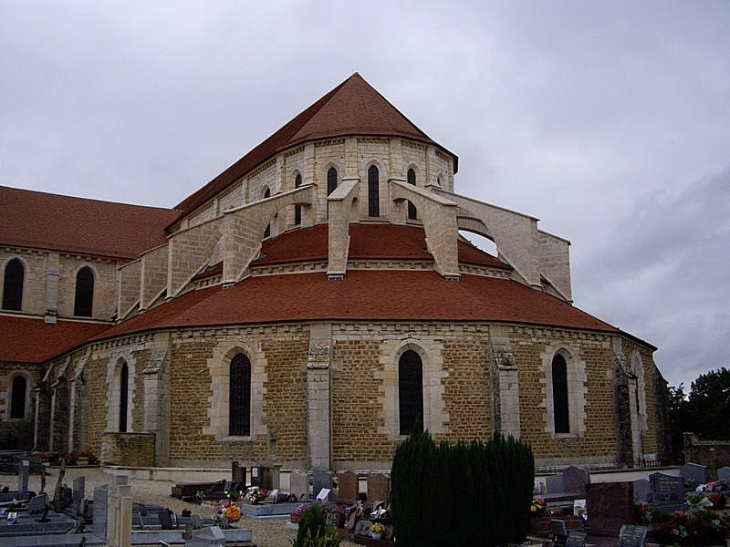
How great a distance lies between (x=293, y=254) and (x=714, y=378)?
2917 cm

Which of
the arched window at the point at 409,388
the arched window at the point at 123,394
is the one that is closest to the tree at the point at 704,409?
the arched window at the point at 409,388

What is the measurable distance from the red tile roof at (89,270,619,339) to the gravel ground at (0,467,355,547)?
178 inches

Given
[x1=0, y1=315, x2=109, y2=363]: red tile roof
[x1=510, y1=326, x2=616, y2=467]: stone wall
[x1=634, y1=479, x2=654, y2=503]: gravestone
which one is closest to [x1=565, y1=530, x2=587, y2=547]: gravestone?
[x1=634, y1=479, x2=654, y2=503]: gravestone

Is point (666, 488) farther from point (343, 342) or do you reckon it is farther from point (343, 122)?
point (343, 122)

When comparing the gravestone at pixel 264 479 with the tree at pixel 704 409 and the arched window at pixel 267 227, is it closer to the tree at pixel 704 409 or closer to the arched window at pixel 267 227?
the arched window at pixel 267 227

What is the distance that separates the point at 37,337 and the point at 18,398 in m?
2.86

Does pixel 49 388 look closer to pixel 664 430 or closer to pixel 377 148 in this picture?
pixel 377 148

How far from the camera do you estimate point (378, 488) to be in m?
15.9

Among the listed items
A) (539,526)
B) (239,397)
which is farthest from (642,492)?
(239,397)

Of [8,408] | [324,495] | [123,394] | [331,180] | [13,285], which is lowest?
[324,495]

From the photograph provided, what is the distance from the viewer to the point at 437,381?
2252cm

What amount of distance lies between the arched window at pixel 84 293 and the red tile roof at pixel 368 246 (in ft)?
36.9

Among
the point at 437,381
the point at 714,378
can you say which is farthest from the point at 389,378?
the point at 714,378

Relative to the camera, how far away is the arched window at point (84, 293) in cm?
3616
